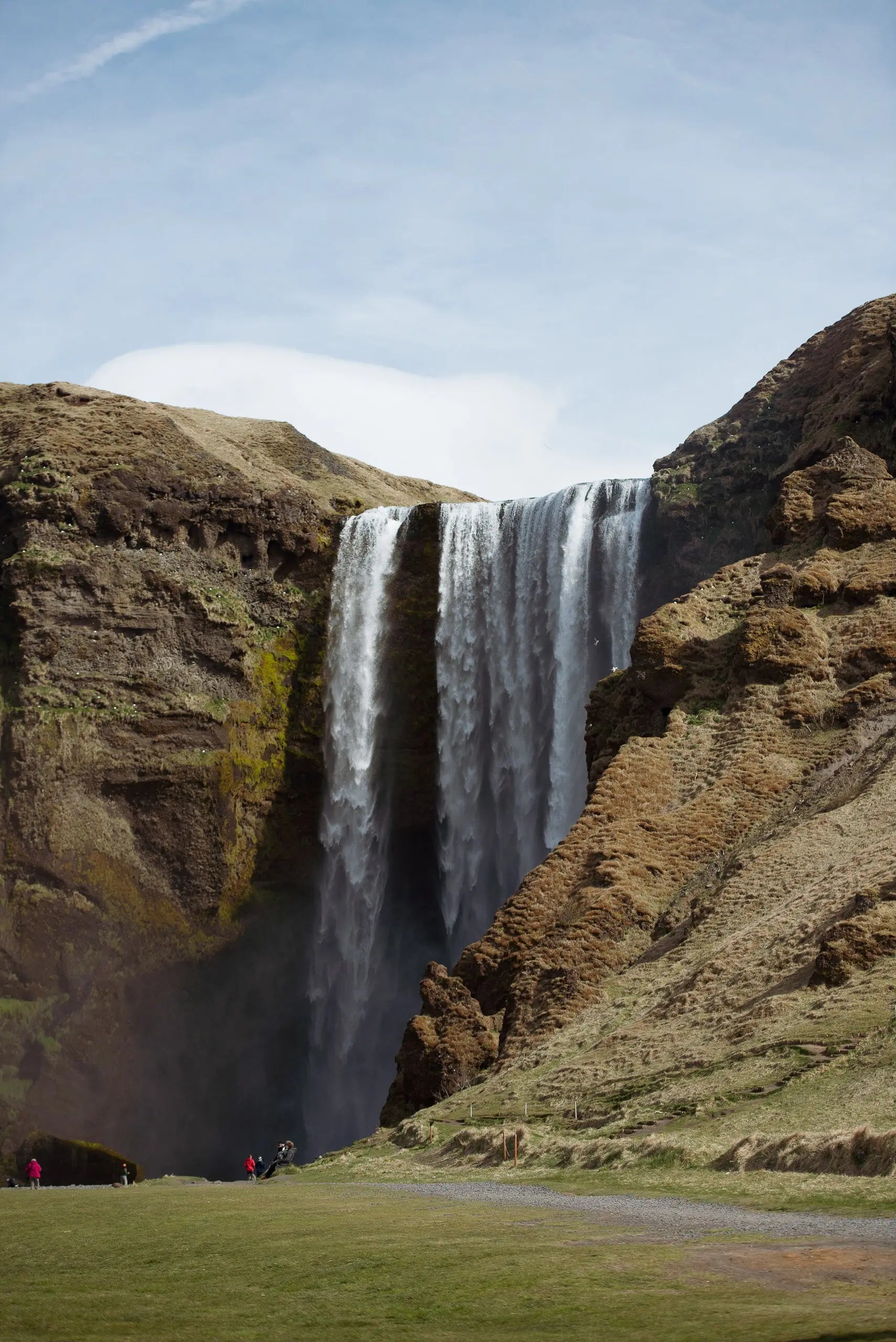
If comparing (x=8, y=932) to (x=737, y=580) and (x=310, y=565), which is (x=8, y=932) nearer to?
(x=310, y=565)

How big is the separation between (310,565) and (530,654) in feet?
35.2

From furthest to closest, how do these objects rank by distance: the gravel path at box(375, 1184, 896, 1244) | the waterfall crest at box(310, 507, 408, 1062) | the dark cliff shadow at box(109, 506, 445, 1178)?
the waterfall crest at box(310, 507, 408, 1062)
the dark cliff shadow at box(109, 506, 445, 1178)
the gravel path at box(375, 1184, 896, 1244)

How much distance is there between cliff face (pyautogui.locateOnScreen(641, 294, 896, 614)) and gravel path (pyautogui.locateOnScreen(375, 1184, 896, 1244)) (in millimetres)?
32967

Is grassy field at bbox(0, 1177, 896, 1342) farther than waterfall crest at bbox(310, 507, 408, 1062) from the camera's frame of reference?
No

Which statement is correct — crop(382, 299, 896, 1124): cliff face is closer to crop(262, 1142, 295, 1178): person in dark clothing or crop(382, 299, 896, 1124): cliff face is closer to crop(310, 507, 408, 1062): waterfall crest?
crop(262, 1142, 295, 1178): person in dark clothing

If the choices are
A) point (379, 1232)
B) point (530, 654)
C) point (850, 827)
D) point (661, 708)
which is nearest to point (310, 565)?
point (530, 654)

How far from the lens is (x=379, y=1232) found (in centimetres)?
1488

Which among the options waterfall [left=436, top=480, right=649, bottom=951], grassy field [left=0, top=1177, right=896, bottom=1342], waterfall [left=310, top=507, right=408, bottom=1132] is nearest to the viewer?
grassy field [left=0, top=1177, right=896, bottom=1342]

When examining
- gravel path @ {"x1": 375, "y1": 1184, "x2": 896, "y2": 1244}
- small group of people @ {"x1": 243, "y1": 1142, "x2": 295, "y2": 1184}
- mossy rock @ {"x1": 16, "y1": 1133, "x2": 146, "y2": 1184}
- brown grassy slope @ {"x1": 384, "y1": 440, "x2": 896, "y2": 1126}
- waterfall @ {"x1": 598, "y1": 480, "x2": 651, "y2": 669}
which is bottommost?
mossy rock @ {"x1": 16, "y1": 1133, "x2": 146, "y2": 1184}

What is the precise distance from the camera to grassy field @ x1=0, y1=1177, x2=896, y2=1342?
9609 millimetres

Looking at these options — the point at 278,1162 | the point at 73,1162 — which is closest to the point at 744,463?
the point at 278,1162

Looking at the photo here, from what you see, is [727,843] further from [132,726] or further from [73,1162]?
[132,726]

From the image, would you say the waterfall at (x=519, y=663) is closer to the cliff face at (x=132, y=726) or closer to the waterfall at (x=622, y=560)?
the waterfall at (x=622, y=560)

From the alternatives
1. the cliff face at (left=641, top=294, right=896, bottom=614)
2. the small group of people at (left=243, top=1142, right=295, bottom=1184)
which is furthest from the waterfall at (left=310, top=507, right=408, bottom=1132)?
the small group of people at (left=243, top=1142, right=295, bottom=1184)
